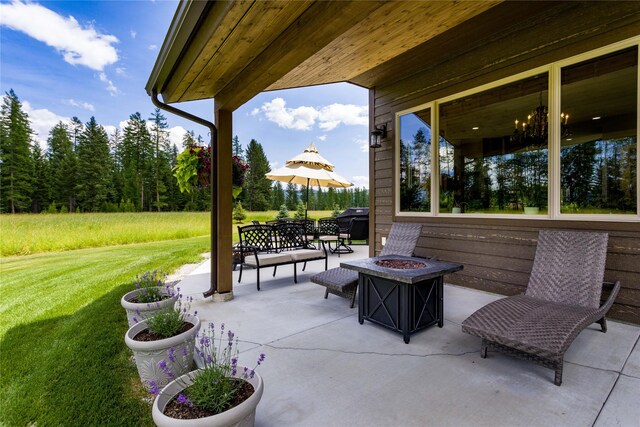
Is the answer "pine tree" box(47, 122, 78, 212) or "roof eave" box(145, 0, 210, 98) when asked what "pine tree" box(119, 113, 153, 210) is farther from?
"roof eave" box(145, 0, 210, 98)

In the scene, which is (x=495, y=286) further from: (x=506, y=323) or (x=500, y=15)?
(x=500, y=15)

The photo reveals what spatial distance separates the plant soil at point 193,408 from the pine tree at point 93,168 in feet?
68.3

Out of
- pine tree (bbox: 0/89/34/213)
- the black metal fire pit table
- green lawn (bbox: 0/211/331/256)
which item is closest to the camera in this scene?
the black metal fire pit table

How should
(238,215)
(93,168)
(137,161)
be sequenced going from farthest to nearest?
(137,161), (93,168), (238,215)

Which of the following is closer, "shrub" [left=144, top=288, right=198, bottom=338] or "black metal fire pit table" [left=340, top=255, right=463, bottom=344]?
"shrub" [left=144, top=288, right=198, bottom=338]

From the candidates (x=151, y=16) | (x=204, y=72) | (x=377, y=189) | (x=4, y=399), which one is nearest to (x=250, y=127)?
(x=151, y=16)

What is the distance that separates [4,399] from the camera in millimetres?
2104

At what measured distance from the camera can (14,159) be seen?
12.1 metres

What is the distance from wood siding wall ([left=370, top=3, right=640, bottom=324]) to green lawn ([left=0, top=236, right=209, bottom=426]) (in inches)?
162

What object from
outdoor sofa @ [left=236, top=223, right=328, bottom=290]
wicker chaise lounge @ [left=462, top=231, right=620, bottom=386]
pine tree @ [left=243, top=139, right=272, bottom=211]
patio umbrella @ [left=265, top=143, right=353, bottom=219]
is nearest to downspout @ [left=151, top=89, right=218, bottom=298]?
outdoor sofa @ [left=236, top=223, right=328, bottom=290]

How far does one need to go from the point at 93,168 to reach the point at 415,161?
21162 mm

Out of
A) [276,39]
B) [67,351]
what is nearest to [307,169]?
[276,39]

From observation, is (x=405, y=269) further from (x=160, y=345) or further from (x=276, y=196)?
(x=276, y=196)

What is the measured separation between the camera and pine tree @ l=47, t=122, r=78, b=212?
16.5 m
